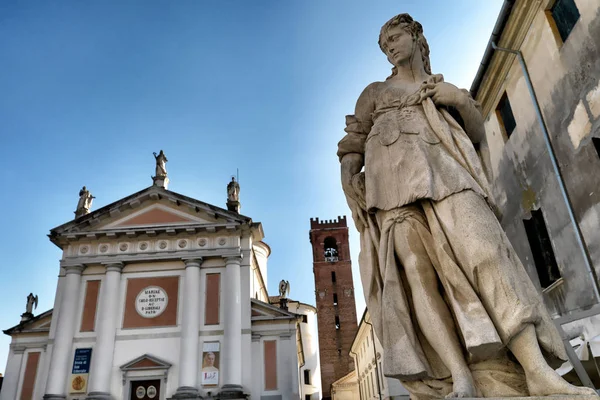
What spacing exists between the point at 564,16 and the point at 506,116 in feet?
11.4

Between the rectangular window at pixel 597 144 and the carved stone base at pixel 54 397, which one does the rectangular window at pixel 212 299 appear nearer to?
the carved stone base at pixel 54 397

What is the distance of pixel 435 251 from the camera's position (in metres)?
2.66

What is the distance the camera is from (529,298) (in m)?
2.37

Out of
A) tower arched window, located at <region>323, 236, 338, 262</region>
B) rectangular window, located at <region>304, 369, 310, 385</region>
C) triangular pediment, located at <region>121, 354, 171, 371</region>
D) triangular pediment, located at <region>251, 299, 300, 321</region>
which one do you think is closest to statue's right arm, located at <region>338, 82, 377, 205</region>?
triangular pediment, located at <region>251, 299, 300, 321</region>

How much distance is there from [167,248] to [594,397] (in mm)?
23974

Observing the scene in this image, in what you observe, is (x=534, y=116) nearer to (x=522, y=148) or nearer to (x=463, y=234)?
(x=522, y=148)

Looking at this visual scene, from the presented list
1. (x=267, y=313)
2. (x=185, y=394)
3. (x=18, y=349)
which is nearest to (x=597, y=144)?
(x=267, y=313)

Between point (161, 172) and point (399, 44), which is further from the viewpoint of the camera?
point (161, 172)

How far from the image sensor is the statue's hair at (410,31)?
3.37 m

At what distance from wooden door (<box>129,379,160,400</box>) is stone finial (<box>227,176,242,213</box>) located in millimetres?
9692

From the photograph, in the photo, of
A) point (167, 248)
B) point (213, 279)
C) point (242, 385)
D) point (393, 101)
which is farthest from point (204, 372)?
point (393, 101)

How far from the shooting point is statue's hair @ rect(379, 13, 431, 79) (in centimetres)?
337

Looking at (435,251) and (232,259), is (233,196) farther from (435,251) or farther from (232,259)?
(435,251)

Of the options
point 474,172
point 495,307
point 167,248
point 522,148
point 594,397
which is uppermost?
point 167,248
